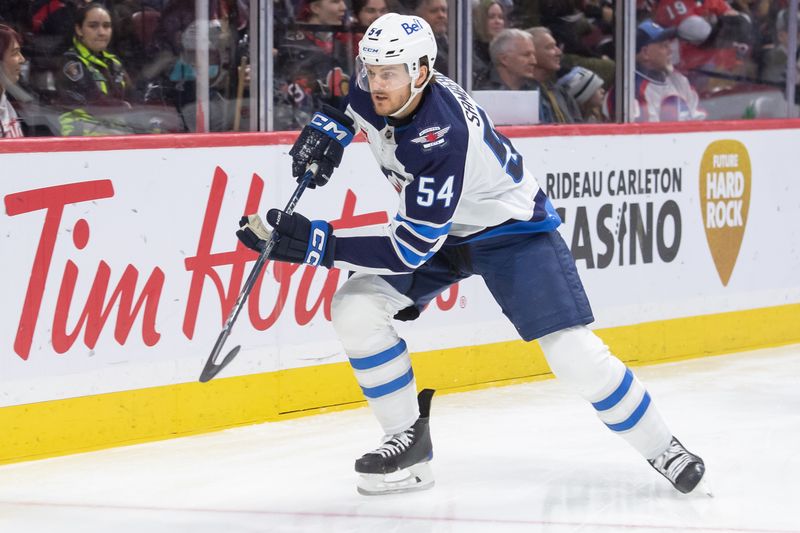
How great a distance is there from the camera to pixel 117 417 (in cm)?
445

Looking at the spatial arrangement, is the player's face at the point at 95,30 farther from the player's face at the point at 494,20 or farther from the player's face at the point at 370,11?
the player's face at the point at 494,20

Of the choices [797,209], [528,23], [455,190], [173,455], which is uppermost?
[528,23]

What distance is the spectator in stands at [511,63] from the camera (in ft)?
18.8

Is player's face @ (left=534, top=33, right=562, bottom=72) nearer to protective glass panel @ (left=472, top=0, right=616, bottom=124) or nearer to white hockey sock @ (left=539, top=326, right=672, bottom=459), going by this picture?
protective glass panel @ (left=472, top=0, right=616, bottom=124)

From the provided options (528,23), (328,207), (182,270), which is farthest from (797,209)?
(182,270)

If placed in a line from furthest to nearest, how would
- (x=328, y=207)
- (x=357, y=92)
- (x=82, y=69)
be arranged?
1. (x=328, y=207)
2. (x=82, y=69)
3. (x=357, y=92)

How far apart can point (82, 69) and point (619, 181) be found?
2250mm

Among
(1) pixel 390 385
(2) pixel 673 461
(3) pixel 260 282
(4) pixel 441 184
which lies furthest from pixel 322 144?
(2) pixel 673 461

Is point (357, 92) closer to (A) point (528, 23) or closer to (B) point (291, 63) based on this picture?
(B) point (291, 63)

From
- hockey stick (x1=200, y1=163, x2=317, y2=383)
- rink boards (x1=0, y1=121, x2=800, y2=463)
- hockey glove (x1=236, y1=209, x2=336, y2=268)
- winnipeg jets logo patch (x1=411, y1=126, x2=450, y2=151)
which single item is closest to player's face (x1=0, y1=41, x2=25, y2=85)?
rink boards (x1=0, y1=121, x2=800, y2=463)

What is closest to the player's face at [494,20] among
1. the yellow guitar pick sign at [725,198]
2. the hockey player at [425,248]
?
the yellow guitar pick sign at [725,198]

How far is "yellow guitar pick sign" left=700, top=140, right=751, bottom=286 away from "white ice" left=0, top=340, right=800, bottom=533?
1.15 m

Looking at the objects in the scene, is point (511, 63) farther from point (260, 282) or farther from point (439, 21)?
point (260, 282)

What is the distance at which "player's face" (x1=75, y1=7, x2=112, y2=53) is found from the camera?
14.8ft
